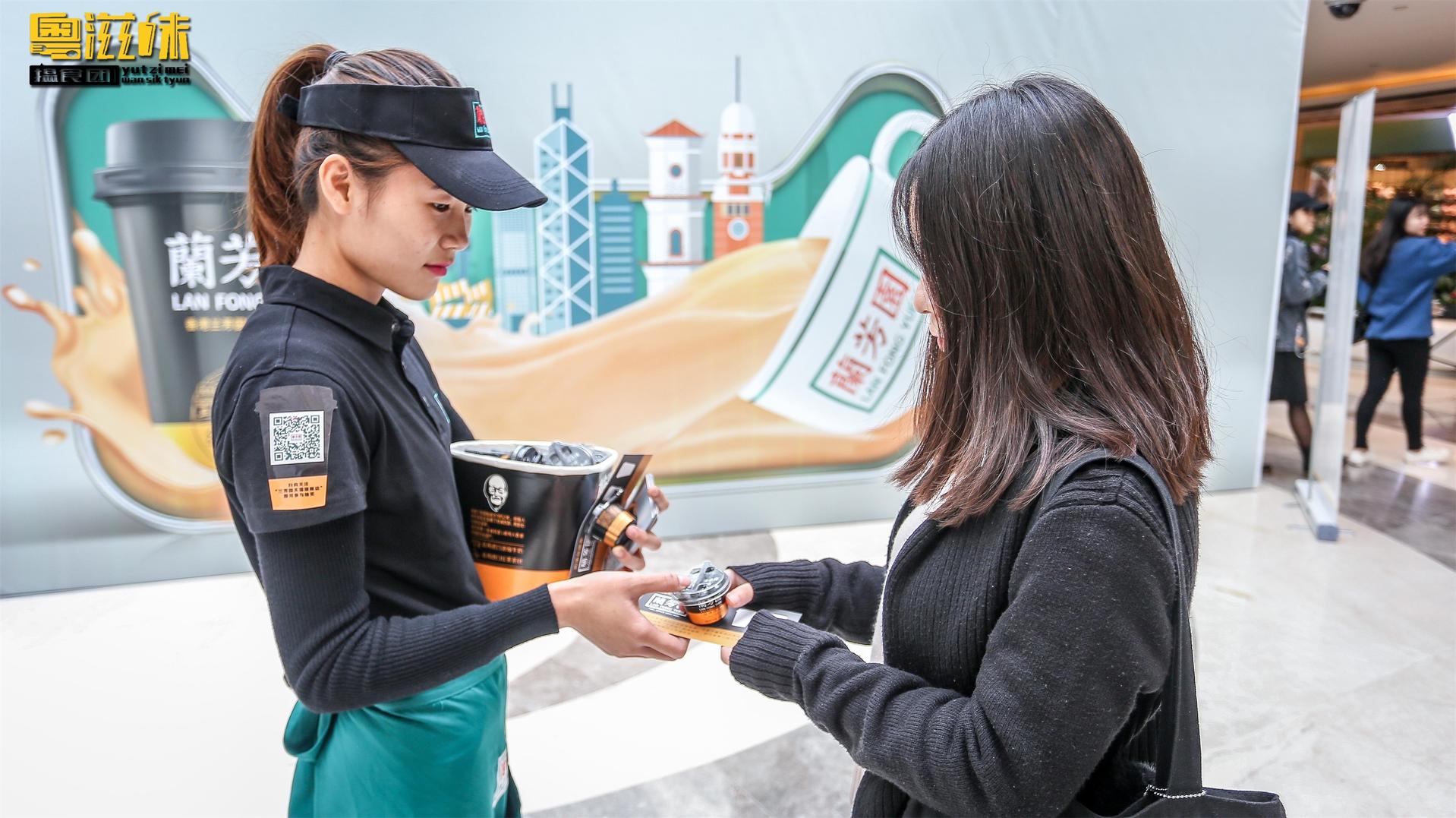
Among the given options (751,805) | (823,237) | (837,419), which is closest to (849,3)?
(823,237)

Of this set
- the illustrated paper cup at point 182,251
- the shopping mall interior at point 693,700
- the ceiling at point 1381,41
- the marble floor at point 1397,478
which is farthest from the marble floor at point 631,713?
the ceiling at point 1381,41

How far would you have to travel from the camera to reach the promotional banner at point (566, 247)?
3.43 meters

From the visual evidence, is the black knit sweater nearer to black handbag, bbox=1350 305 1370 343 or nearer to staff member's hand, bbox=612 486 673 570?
staff member's hand, bbox=612 486 673 570

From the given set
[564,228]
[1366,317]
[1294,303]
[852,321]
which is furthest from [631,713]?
[1366,317]

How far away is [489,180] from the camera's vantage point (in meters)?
1.14

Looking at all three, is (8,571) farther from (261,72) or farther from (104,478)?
(261,72)

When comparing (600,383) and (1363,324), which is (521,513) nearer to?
(600,383)

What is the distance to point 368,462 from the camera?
109 cm

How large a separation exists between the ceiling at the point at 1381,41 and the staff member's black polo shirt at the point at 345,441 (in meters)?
7.81

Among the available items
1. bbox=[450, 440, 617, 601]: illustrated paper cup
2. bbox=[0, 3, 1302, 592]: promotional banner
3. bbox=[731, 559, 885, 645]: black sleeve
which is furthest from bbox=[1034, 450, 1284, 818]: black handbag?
bbox=[0, 3, 1302, 592]: promotional banner

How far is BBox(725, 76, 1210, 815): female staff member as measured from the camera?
0.78m

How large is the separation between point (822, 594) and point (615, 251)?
2.92m

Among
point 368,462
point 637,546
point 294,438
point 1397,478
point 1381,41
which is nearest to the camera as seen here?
point 294,438

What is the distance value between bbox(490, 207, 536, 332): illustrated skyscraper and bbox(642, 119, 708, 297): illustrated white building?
50cm
